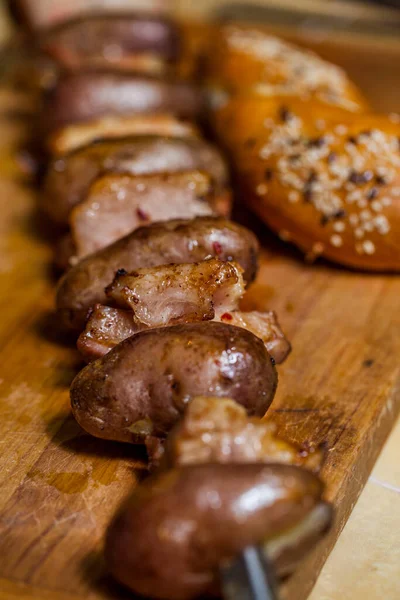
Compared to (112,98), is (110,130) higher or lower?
lower

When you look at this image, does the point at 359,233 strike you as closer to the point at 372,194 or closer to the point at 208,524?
the point at 372,194

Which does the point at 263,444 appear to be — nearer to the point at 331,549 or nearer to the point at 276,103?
the point at 331,549

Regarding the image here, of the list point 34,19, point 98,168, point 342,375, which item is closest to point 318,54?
point 34,19

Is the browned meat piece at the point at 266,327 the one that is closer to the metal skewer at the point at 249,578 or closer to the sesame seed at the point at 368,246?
the sesame seed at the point at 368,246

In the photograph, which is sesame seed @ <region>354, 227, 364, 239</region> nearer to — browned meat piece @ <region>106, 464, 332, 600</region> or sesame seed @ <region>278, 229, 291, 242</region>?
sesame seed @ <region>278, 229, 291, 242</region>

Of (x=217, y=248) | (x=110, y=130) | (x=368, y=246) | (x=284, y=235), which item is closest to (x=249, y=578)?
(x=217, y=248)

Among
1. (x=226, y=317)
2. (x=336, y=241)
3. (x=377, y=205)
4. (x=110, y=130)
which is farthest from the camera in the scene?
(x=110, y=130)
